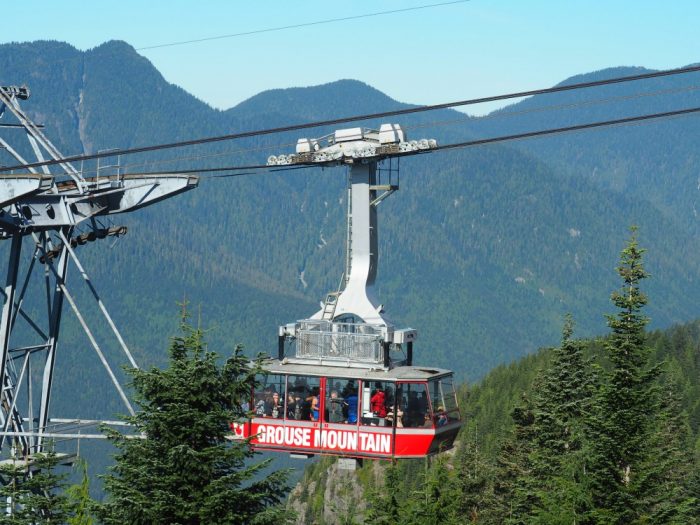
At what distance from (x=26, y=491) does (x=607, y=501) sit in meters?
13.4

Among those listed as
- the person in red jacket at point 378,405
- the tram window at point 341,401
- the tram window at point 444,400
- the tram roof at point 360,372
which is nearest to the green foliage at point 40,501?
the tram roof at point 360,372

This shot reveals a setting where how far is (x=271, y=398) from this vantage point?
1613 inches

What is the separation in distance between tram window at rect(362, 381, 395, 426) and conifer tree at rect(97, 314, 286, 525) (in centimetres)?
1281

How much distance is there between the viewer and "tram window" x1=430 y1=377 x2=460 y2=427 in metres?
39.6

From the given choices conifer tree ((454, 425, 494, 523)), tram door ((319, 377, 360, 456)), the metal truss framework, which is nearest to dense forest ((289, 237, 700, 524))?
tram door ((319, 377, 360, 456))

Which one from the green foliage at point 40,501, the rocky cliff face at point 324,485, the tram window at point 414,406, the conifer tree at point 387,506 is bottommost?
the rocky cliff face at point 324,485

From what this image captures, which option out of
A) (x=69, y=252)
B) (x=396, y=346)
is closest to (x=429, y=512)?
(x=396, y=346)

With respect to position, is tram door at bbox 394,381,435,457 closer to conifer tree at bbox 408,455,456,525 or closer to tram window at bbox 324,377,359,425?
tram window at bbox 324,377,359,425

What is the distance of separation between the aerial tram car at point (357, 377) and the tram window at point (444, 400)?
27 millimetres

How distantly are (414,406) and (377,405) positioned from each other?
39.4 inches

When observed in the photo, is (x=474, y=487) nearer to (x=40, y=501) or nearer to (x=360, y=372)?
(x=360, y=372)

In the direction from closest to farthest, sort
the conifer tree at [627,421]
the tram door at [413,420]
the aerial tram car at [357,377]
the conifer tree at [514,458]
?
the conifer tree at [627,421]
the tram door at [413,420]
the aerial tram car at [357,377]
the conifer tree at [514,458]

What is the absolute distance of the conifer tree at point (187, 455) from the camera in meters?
25.4

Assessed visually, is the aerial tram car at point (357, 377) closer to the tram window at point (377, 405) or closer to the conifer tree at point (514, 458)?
the tram window at point (377, 405)
